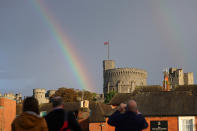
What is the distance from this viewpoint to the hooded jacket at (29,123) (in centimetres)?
804

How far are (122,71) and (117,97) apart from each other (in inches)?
2788

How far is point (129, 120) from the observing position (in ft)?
32.2

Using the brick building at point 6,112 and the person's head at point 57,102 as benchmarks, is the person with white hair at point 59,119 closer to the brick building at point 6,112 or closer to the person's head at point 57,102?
the person's head at point 57,102

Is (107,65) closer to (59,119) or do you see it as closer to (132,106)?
(132,106)

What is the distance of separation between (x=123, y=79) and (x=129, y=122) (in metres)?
127

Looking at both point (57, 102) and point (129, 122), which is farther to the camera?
point (129, 122)

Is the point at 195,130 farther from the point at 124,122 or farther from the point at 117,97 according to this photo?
the point at 117,97

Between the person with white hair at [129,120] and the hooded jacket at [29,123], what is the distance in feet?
8.39

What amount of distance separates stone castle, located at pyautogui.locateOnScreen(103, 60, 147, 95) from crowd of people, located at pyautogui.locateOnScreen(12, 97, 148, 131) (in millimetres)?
123661

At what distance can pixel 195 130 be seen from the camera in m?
35.5

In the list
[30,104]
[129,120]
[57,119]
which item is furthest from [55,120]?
[129,120]

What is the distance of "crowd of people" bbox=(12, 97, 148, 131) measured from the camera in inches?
321

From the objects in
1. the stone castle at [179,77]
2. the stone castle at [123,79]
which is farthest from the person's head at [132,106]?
the stone castle at [179,77]

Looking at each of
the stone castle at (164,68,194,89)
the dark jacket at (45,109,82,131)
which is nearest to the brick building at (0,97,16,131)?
the dark jacket at (45,109,82,131)
